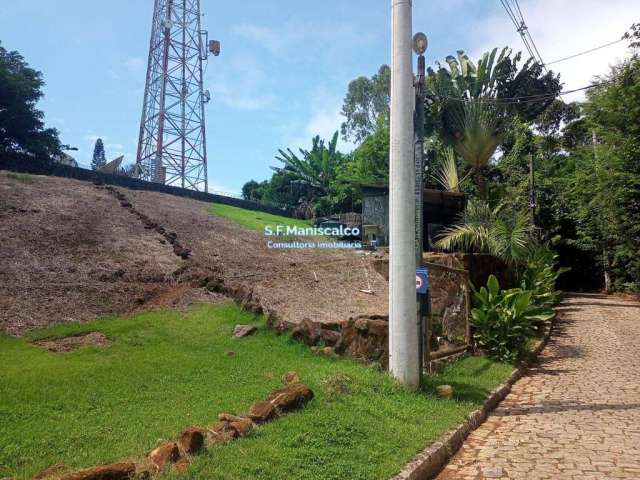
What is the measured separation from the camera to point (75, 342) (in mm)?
7180

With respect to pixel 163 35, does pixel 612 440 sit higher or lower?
lower

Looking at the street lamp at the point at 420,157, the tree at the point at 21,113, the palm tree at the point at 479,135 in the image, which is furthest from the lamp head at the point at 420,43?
the tree at the point at 21,113

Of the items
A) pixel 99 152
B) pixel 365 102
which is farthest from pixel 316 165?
pixel 99 152

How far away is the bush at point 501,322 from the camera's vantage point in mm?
8508

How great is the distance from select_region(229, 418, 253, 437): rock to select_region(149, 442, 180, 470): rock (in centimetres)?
60

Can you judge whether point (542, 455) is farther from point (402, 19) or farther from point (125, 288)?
point (125, 288)

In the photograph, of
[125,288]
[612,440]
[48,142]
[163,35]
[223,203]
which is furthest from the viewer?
[163,35]

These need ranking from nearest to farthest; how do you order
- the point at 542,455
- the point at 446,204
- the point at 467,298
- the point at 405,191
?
the point at 542,455
the point at 405,191
the point at 467,298
the point at 446,204

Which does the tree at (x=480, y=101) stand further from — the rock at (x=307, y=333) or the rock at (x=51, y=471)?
the rock at (x=51, y=471)

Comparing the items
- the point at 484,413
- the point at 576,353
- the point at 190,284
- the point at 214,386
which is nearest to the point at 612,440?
the point at 484,413

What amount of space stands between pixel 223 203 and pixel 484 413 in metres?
25.8

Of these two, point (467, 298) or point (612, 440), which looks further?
point (467, 298)

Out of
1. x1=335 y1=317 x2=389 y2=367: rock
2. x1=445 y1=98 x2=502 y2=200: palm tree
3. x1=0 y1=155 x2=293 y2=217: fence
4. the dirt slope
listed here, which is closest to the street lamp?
x1=335 y1=317 x2=389 y2=367: rock

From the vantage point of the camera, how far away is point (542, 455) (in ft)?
14.8
